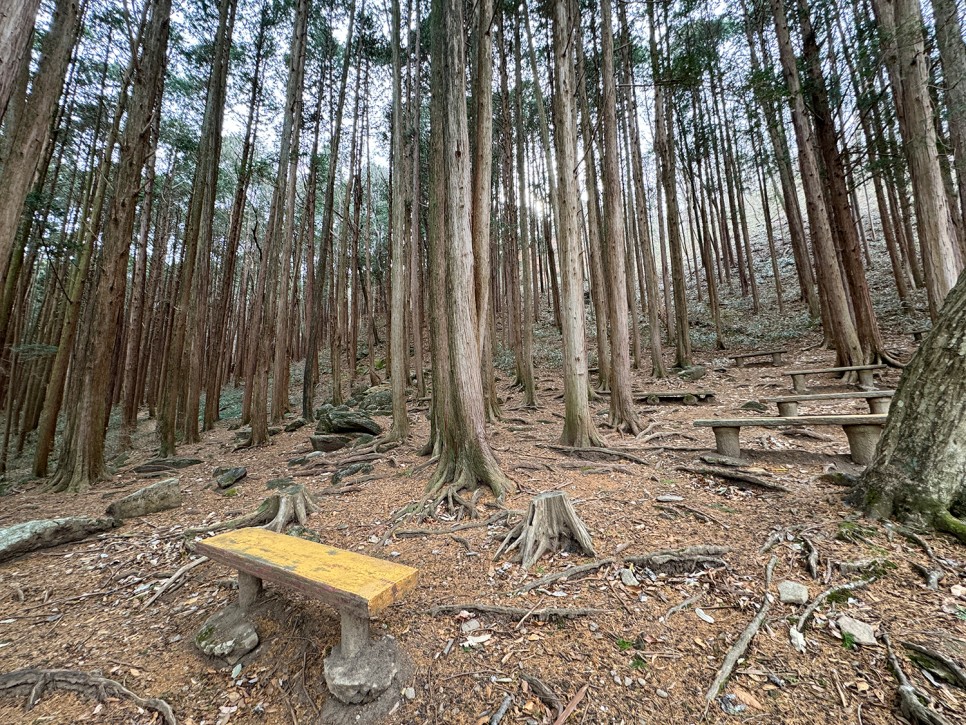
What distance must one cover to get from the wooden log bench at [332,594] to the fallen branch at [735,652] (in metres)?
1.31

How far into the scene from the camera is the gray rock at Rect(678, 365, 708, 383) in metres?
10.2

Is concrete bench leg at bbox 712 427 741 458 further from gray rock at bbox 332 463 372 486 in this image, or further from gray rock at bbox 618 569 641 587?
gray rock at bbox 332 463 372 486

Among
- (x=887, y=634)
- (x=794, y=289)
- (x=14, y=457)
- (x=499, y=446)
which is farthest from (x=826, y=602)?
(x=794, y=289)

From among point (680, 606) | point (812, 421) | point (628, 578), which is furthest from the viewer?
point (812, 421)

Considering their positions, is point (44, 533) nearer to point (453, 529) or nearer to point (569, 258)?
point (453, 529)

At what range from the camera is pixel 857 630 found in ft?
5.28

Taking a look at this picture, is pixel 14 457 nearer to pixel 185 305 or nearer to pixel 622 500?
pixel 185 305

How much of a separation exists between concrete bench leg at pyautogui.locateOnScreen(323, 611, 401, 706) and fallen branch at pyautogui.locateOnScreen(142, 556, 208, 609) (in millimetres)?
1687

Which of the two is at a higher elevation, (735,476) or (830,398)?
(830,398)

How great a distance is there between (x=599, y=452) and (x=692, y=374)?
22.4 ft

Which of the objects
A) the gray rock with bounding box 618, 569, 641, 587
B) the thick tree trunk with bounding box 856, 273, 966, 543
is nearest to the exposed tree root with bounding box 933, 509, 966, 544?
the thick tree trunk with bounding box 856, 273, 966, 543

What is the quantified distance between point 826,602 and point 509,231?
13782 millimetres

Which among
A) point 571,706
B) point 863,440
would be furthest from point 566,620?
point 863,440

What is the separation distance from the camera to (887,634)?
1.56 m
